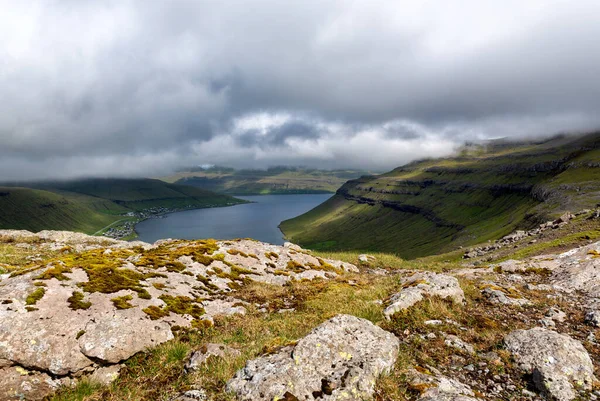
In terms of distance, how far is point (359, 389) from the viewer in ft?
25.6

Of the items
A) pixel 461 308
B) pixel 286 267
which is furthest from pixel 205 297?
pixel 461 308

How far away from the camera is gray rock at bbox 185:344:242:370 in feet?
33.3

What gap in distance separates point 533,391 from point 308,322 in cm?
870

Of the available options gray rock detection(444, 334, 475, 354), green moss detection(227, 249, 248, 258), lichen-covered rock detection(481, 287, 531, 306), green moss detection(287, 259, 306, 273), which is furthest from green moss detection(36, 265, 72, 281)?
lichen-covered rock detection(481, 287, 531, 306)

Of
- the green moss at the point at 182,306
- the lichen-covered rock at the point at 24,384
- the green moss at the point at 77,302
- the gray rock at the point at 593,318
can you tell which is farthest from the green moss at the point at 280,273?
the gray rock at the point at 593,318

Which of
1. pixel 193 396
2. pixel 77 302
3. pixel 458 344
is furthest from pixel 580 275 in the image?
pixel 77 302

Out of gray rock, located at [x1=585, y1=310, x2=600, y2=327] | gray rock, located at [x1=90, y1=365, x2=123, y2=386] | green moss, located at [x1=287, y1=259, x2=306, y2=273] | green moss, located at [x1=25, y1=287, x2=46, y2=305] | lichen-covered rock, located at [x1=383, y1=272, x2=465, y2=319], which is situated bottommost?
green moss, located at [x1=287, y1=259, x2=306, y2=273]

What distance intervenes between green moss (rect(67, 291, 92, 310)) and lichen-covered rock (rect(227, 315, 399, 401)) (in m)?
8.64

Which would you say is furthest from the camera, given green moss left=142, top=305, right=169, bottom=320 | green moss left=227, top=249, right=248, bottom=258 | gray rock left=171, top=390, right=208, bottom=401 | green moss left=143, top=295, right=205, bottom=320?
green moss left=227, top=249, right=248, bottom=258

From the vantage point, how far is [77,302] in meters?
12.8

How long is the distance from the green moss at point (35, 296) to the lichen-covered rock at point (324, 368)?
10070mm

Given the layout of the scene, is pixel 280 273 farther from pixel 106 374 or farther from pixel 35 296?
pixel 35 296

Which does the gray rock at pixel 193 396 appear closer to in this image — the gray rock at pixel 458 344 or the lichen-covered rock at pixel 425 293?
the lichen-covered rock at pixel 425 293

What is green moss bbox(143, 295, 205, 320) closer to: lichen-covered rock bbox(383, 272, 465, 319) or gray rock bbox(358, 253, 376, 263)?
lichen-covered rock bbox(383, 272, 465, 319)
